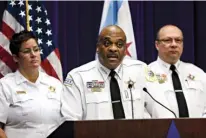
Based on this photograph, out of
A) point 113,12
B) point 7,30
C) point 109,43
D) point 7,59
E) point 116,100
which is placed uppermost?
point 113,12

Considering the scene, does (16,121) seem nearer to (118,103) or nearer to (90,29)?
(118,103)

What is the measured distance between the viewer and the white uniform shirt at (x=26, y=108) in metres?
3.19

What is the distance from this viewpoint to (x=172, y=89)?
336 cm

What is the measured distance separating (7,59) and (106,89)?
4.04 feet

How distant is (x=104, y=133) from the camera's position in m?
1.96

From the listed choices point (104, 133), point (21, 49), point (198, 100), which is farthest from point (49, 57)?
point (104, 133)

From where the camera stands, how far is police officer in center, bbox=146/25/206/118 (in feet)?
10.7

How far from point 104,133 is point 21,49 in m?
1.56

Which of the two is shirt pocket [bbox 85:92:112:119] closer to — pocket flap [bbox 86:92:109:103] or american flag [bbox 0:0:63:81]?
pocket flap [bbox 86:92:109:103]

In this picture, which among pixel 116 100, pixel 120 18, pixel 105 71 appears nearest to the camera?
pixel 116 100

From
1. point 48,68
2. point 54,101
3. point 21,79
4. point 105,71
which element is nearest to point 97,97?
point 105,71

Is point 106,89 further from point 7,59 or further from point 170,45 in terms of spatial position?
point 7,59

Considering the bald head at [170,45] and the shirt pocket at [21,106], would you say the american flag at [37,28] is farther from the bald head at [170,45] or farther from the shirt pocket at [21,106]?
the bald head at [170,45]

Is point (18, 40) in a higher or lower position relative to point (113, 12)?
lower
